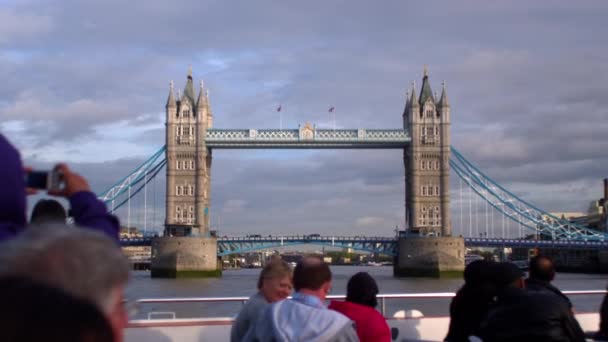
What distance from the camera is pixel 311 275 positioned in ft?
8.89

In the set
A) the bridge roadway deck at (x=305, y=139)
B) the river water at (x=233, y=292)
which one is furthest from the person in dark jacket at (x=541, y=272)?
the bridge roadway deck at (x=305, y=139)

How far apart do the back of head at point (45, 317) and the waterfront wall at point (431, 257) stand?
4380 cm

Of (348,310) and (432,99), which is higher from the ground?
(432,99)

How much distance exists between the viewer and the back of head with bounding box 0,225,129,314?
3.05 ft

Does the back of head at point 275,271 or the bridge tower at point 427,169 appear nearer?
the back of head at point 275,271

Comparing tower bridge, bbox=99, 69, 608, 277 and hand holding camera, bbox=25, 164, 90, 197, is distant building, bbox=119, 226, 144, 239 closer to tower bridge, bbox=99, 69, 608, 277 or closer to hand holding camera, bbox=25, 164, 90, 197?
tower bridge, bbox=99, 69, 608, 277

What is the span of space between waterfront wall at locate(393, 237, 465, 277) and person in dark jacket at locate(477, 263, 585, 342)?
41.8 meters

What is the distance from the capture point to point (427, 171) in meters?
50.4

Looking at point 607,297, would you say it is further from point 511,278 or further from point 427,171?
point 427,171

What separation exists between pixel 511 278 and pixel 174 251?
40.7m

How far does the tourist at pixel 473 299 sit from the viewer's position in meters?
3.27

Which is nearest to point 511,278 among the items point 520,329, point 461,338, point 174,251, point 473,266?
point 473,266

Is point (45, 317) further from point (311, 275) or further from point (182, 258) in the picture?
point (182, 258)

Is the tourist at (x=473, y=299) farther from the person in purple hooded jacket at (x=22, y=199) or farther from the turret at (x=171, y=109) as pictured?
the turret at (x=171, y=109)
